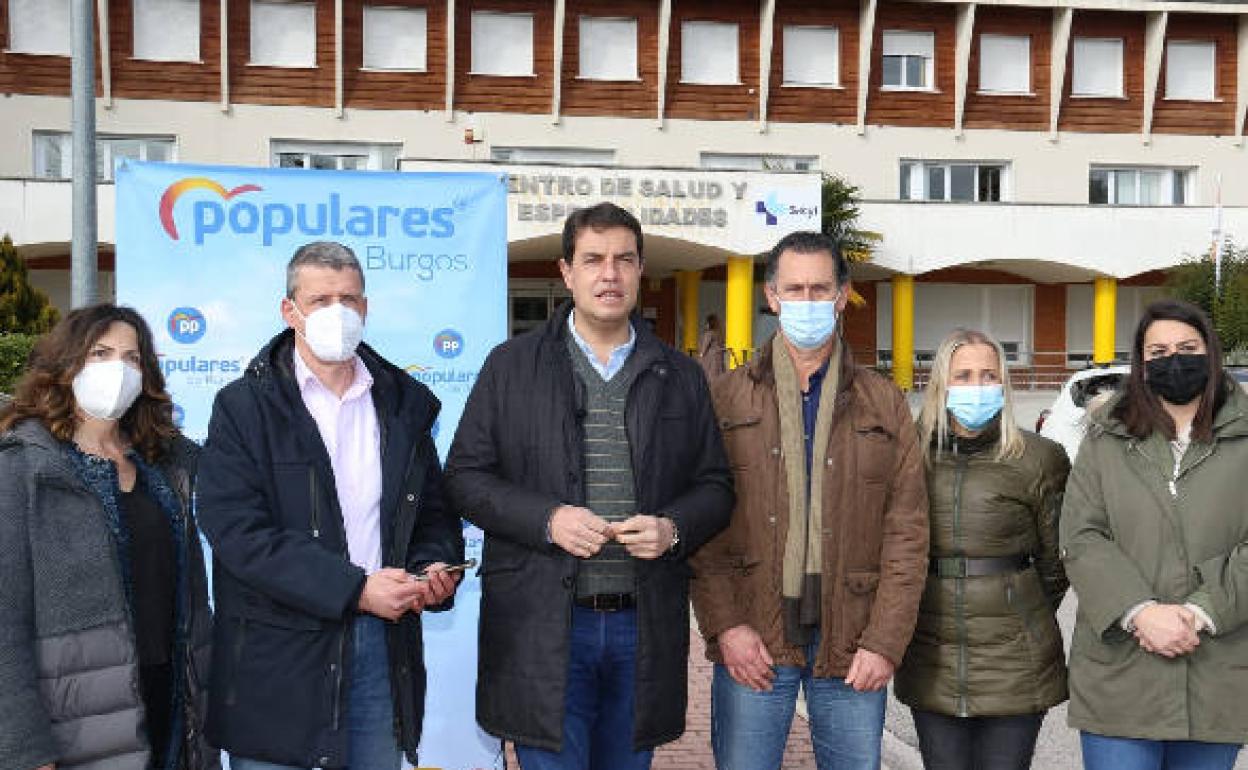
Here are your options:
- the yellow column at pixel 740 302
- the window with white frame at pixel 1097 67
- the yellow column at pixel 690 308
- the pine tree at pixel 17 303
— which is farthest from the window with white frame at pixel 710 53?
the pine tree at pixel 17 303

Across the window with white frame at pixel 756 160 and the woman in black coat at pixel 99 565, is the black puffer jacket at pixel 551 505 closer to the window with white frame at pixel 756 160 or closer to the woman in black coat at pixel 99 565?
the woman in black coat at pixel 99 565

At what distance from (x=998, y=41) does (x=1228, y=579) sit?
27558 millimetres

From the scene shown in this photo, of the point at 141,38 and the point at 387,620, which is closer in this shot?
the point at 387,620

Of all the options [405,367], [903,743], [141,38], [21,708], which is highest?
[141,38]

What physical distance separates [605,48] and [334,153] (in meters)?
6.49

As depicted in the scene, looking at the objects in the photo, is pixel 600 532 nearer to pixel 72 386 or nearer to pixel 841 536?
pixel 841 536

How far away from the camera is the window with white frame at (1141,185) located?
1161 inches

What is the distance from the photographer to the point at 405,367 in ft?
17.6

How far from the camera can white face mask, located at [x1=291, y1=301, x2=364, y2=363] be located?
355 cm

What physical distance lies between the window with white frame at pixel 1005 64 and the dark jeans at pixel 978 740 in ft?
88.9

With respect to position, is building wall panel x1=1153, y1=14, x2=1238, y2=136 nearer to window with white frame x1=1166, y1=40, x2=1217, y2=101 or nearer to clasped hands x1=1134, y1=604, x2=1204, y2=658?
window with white frame x1=1166, y1=40, x2=1217, y2=101

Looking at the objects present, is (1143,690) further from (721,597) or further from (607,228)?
(607,228)

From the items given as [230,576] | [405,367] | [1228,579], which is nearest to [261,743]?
[230,576]

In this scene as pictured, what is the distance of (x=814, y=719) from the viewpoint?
3.92m
